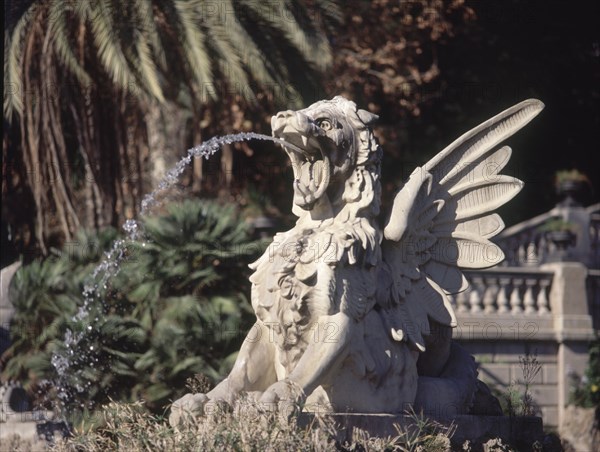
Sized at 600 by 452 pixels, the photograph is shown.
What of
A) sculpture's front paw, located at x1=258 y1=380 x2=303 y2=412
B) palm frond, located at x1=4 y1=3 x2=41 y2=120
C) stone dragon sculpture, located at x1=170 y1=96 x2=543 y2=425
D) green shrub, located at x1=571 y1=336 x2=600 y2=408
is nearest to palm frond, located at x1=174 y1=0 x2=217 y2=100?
palm frond, located at x1=4 y1=3 x2=41 y2=120

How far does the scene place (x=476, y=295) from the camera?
14.3m

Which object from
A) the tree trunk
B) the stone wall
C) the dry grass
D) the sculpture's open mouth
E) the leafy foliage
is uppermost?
the sculpture's open mouth

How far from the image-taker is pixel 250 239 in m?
11.2

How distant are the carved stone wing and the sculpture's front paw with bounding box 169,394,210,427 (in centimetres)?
118

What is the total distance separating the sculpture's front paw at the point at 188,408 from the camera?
566 cm

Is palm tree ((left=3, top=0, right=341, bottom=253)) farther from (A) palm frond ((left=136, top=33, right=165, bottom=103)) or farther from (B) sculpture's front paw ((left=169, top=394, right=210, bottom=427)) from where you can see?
(B) sculpture's front paw ((left=169, top=394, right=210, bottom=427))

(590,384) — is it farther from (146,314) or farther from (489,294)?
(146,314)

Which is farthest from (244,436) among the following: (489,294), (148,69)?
(489,294)

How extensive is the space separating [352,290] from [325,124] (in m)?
0.89

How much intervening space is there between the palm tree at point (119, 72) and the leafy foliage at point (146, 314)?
2.27 metres

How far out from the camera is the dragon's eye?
6.16 m

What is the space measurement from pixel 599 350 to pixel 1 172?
7779 mm

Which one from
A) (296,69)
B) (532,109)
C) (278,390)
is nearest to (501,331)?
(296,69)

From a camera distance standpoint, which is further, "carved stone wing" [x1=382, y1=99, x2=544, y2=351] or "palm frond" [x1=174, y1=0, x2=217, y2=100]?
"palm frond" [x1=174, y1=0, x2=217, y2=100]
